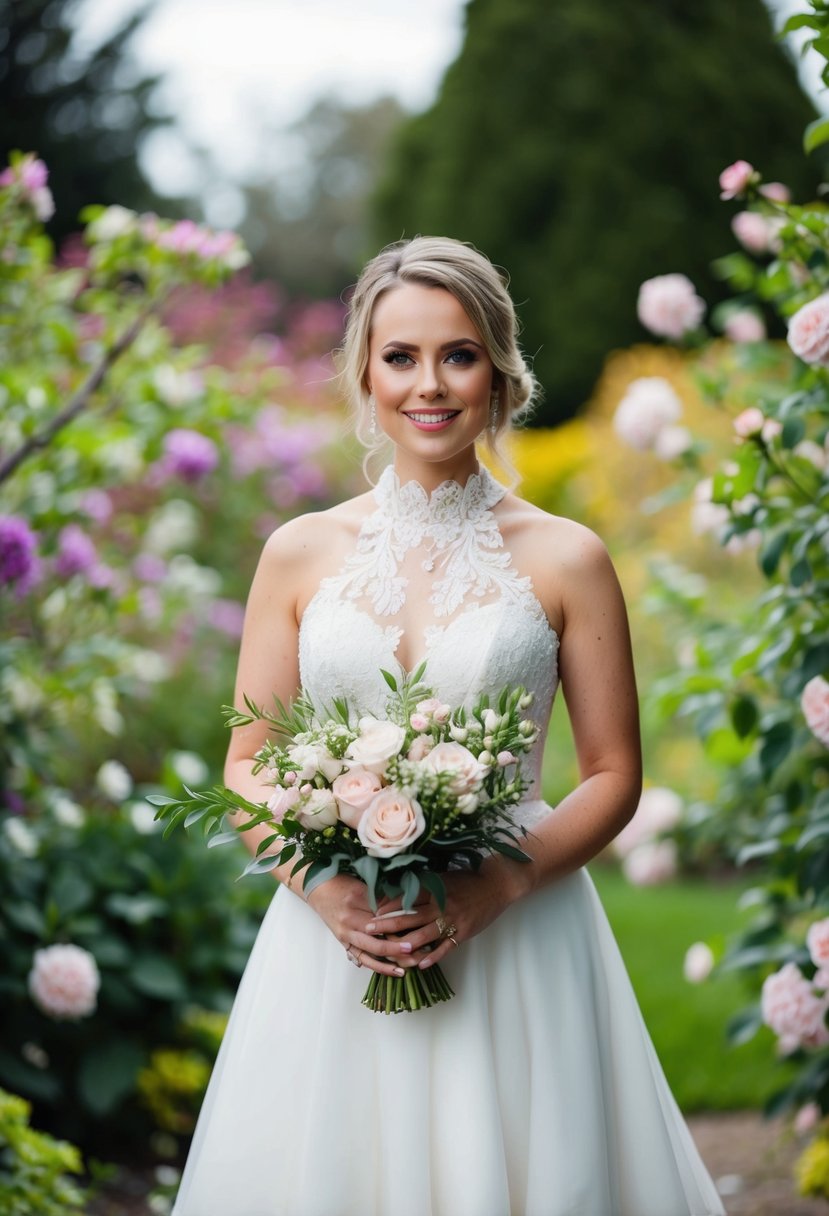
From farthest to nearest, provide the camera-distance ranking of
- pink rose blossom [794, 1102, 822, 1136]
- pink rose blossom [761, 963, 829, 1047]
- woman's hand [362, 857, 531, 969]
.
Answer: pink rose blossom [794, 1102, 822, 1136]
pink rose blossom [761, 963, 829, 1047]
woman's hand [362, 857, 531, 969]

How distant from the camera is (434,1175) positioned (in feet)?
7.63

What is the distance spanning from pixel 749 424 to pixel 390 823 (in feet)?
4.99

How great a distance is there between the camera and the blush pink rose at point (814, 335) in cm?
265

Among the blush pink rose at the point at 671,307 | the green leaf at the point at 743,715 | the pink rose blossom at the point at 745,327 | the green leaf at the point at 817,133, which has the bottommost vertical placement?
the green leaf at the point at 743,715

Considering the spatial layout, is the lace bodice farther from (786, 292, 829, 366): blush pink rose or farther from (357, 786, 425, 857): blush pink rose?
(786, 292, 829, 366): blush pink rose

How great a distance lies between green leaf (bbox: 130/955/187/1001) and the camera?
3928 mm

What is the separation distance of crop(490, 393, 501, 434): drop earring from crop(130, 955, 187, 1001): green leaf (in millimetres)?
2145

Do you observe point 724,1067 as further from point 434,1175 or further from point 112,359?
point 112,359

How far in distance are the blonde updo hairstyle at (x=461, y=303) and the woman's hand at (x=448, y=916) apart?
2.78ft

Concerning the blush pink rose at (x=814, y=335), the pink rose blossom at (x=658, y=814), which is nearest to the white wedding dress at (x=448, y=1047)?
the blush pink rose at (x=814, y=335)

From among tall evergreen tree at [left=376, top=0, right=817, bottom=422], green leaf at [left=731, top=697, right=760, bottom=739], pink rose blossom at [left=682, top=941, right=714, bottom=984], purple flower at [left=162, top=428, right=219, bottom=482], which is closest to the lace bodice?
green leaf at [left=731, top=697, right=760, bottom=739]

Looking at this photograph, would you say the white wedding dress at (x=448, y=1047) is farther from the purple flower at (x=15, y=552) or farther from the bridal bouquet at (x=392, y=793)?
the purple flower at (x=15, y=552)

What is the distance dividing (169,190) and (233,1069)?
50.1 feet

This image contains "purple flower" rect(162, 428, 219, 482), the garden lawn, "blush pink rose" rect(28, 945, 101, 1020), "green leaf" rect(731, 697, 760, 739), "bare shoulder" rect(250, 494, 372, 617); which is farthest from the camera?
the garden lawn
